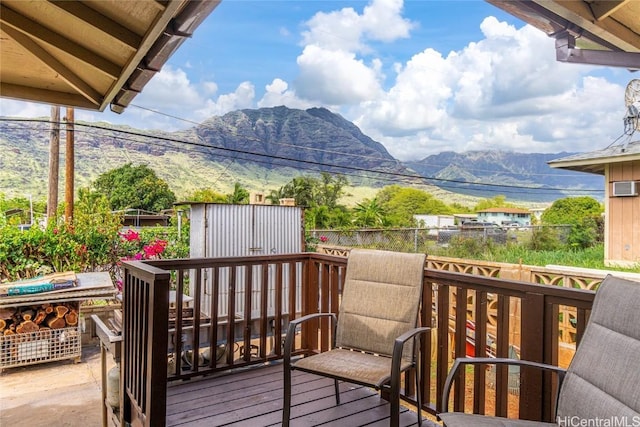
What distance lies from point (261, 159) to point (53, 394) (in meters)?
25.9

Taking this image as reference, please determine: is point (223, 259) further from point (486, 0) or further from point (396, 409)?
point (486, 0)

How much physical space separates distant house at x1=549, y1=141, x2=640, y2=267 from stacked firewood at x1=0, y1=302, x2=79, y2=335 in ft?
28.0

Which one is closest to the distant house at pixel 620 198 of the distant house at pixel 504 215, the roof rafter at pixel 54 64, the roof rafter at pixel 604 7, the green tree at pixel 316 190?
the roof rafter at pixel 604 7

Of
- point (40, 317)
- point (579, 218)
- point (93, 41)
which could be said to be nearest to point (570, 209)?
point (579, 218)

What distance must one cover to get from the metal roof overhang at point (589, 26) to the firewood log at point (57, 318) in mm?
5120

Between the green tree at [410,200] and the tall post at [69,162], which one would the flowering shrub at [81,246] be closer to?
the tall post at [69,162]

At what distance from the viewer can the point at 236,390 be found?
2.69m

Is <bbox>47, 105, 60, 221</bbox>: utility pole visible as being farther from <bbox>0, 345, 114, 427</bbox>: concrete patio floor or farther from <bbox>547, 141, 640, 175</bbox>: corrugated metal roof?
<bbox>547, 141, 640, 175</bbox>: corrugated metal roof

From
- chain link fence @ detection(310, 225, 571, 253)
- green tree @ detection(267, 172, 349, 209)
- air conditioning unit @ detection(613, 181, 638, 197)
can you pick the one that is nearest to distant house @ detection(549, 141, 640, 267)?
air conditioning unit @ detection(613, 181, 638, 197)

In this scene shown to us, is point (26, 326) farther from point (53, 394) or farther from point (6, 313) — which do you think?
point (53, 394)

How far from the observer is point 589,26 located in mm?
2119

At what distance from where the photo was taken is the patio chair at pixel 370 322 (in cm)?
217

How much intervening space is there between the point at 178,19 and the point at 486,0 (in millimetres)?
1508

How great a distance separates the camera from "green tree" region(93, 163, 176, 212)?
24172mm
